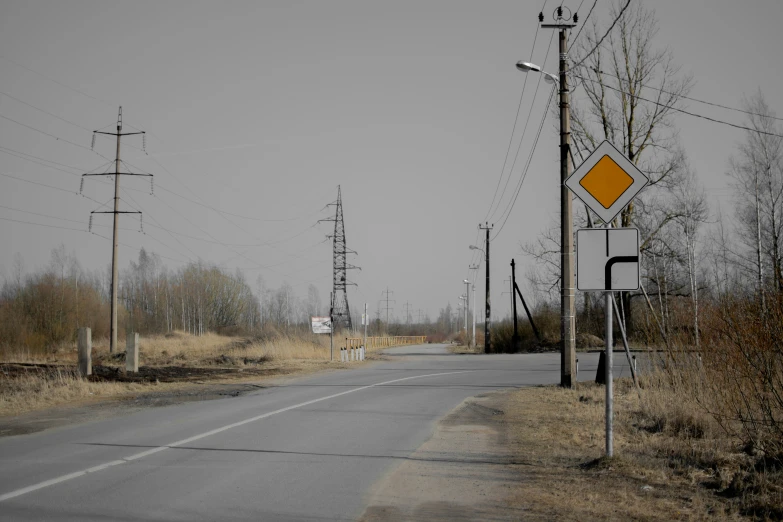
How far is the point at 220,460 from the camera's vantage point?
27.0ft

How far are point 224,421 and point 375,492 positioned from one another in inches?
224

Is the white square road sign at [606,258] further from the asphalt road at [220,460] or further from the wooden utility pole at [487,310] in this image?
the wooden utility pole at [487,310]

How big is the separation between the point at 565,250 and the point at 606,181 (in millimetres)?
8329

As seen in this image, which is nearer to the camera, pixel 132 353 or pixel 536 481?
pixel 536 481

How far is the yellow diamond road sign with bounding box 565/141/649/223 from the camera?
7910mm

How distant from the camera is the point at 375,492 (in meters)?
6.69

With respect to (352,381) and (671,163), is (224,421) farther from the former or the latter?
(671,163)

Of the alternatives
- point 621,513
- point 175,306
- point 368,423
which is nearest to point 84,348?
point 368,423

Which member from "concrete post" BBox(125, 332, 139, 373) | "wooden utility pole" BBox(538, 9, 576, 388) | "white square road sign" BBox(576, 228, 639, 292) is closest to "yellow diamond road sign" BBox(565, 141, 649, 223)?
"white square road sign" BBox(576, 228, 639, 292)

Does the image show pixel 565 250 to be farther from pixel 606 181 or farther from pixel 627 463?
pixel 627 463

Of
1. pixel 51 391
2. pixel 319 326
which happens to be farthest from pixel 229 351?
pixel 51 391

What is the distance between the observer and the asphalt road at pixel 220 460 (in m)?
6.04

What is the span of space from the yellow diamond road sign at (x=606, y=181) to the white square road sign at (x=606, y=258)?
10.4 inches

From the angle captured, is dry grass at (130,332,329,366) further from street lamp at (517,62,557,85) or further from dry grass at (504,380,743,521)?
dry grass at (504,380,743,521)
